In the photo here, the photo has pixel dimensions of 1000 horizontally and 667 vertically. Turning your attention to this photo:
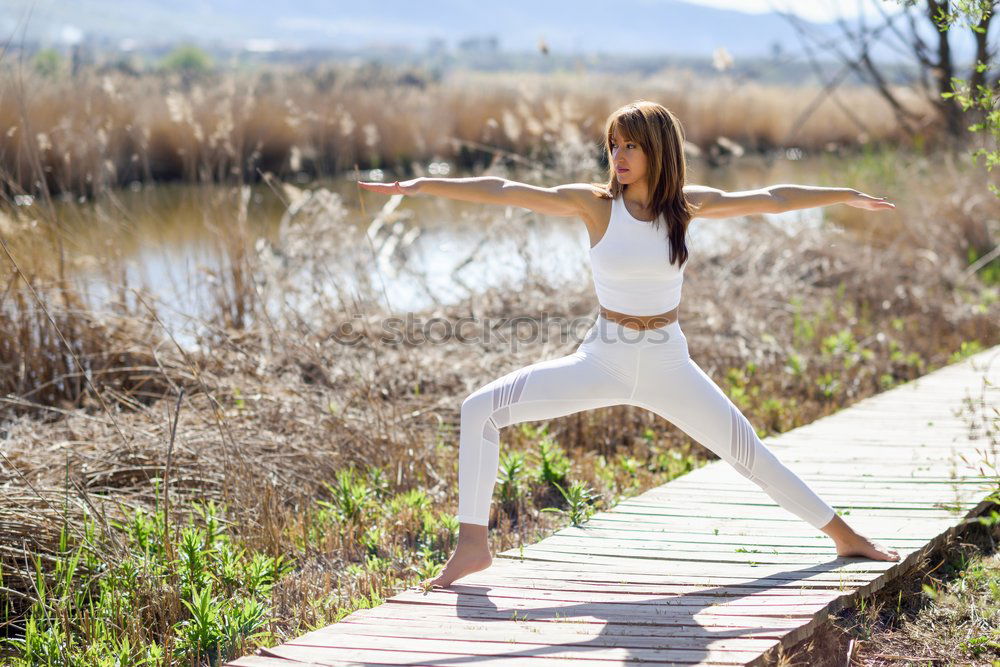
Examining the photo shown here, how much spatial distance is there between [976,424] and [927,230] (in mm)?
5478

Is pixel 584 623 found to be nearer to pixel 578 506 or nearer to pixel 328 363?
pixel 578 506

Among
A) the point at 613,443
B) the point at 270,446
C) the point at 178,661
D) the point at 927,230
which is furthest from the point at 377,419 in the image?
the point at 927,230

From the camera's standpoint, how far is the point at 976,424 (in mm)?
5316

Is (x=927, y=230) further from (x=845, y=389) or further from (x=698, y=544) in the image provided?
(x=698, y=544)

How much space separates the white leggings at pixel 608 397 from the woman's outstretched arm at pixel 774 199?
47 cm

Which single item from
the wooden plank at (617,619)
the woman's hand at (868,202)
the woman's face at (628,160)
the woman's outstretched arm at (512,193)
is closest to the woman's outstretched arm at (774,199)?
the woman's hand at (868,202)

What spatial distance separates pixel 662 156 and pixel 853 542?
144 cm

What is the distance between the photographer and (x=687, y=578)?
359 cm

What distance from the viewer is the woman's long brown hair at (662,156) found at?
346 centimetres

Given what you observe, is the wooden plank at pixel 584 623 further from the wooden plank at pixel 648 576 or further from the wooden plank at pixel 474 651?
the wooden plank at pixel 648 576

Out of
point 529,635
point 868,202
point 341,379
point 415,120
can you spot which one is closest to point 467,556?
point 529,635

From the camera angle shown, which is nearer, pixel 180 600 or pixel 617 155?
pixel 617 155

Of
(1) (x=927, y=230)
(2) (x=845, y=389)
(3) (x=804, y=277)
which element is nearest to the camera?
(2) (x=845, y=389)

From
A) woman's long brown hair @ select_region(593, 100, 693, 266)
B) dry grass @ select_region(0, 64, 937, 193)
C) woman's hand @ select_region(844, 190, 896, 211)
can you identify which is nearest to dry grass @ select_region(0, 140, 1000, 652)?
woman's long brown hair @ select_region(593, 100, 693, 266)
